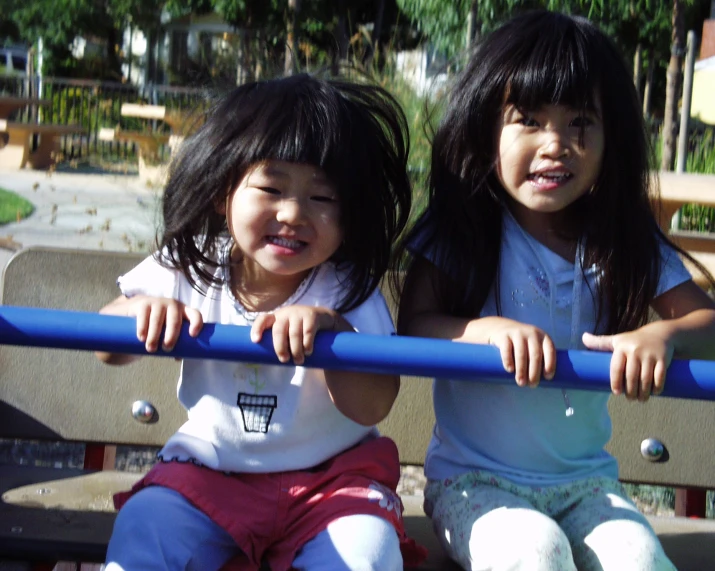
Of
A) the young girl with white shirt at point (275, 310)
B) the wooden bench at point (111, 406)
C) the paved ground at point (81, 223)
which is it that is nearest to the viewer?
the young girl with white shirt at point (275, 310)

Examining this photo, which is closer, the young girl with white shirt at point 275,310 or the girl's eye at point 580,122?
the young girl with white shirt at point 275,310

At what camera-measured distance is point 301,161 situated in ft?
5.79

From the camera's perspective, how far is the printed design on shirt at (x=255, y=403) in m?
1.81

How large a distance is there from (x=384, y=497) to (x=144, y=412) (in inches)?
32.8

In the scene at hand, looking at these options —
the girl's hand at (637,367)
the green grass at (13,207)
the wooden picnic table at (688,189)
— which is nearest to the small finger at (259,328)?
the girl's hand at (637,367)

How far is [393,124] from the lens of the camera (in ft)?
6.46

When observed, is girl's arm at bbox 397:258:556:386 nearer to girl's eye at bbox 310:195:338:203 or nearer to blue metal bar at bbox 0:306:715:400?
blue metal bar at bbox 0:306:715:400

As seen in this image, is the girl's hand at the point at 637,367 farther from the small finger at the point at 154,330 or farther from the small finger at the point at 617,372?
the small finger at the point at 154,330

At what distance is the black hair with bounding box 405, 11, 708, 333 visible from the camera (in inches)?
75.0

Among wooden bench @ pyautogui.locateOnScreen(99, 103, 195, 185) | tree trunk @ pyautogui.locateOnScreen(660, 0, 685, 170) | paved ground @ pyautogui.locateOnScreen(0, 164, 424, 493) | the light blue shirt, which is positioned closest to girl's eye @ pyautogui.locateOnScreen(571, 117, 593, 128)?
the light blue shirt

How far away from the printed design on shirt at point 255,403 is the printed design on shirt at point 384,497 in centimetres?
21

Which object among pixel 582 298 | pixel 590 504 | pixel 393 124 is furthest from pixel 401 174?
pixel 590 504

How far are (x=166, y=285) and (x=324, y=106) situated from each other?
1.40ft

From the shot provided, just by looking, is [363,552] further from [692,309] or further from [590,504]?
[692,309]
